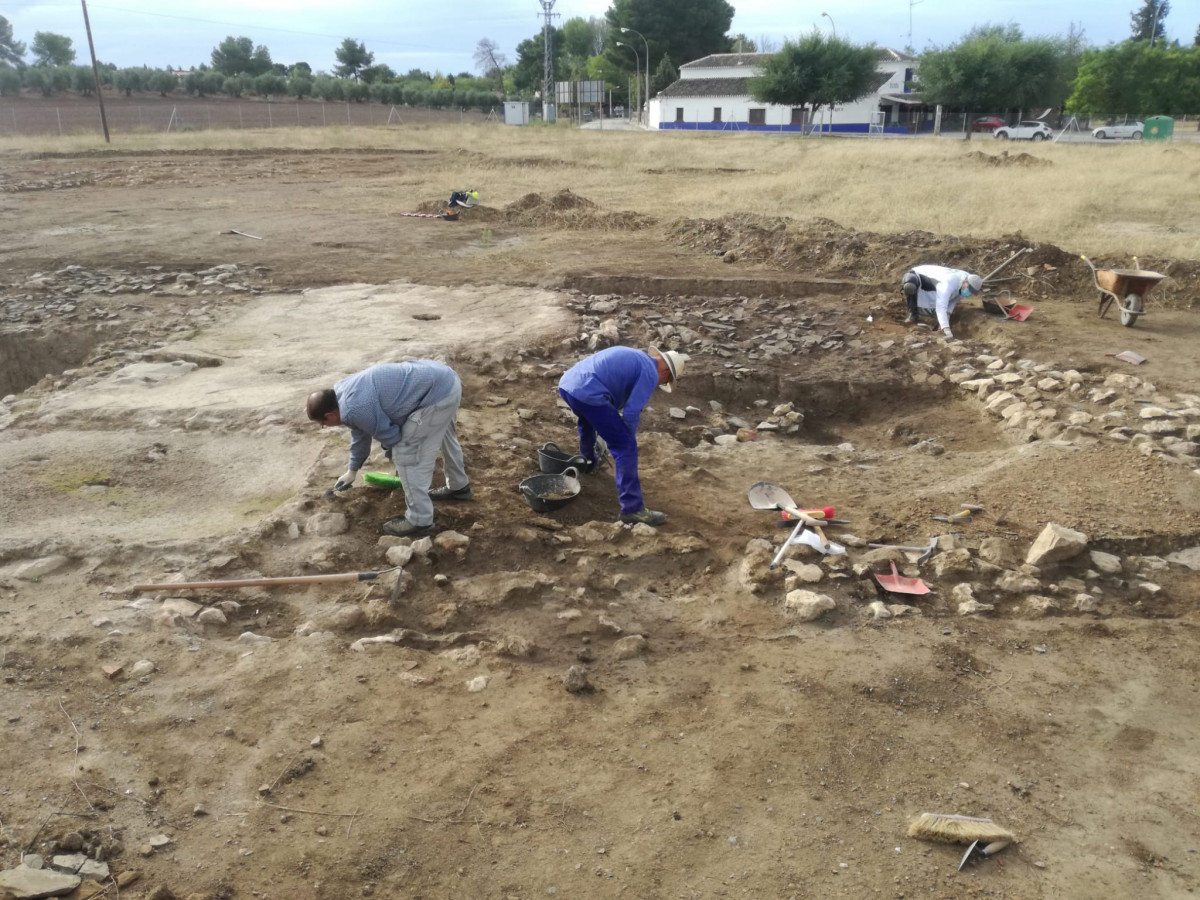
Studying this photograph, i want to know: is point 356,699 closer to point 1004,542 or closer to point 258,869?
point 258,869

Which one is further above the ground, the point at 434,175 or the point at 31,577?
the point at 434,175

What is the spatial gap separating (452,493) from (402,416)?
746 mm

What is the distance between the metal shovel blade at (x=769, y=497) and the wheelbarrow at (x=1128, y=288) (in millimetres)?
5480

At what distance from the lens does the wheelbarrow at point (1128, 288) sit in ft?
28.5

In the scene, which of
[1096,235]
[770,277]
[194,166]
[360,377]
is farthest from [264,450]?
[194,166]

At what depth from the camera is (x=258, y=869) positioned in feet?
9.09

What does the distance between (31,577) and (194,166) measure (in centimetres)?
2381

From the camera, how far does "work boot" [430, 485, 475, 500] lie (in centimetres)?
529

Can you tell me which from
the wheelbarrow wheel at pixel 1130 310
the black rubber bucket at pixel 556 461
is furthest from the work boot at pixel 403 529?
the wheelbarrow wheel at pixel 1130 310

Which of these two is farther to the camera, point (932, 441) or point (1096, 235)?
point (1096, 235)

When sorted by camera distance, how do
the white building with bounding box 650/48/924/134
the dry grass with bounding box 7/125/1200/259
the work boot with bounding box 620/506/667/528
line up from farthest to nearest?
the white building with bounding box 650/48/924/134 < the dry grass with bounding box 7/125/1200/259 < the work boot with bounding box 620/506/667/528

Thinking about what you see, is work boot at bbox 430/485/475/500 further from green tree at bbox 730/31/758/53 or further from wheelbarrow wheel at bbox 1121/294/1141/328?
green tree at bbox 730/31/758/53

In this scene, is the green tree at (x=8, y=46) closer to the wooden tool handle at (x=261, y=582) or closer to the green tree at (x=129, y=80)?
the green tree at (x=129, y=80)

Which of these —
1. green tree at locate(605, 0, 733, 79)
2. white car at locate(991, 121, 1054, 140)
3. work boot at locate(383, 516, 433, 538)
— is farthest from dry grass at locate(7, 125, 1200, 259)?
green tree at locate(605, 0, 733, 79)
